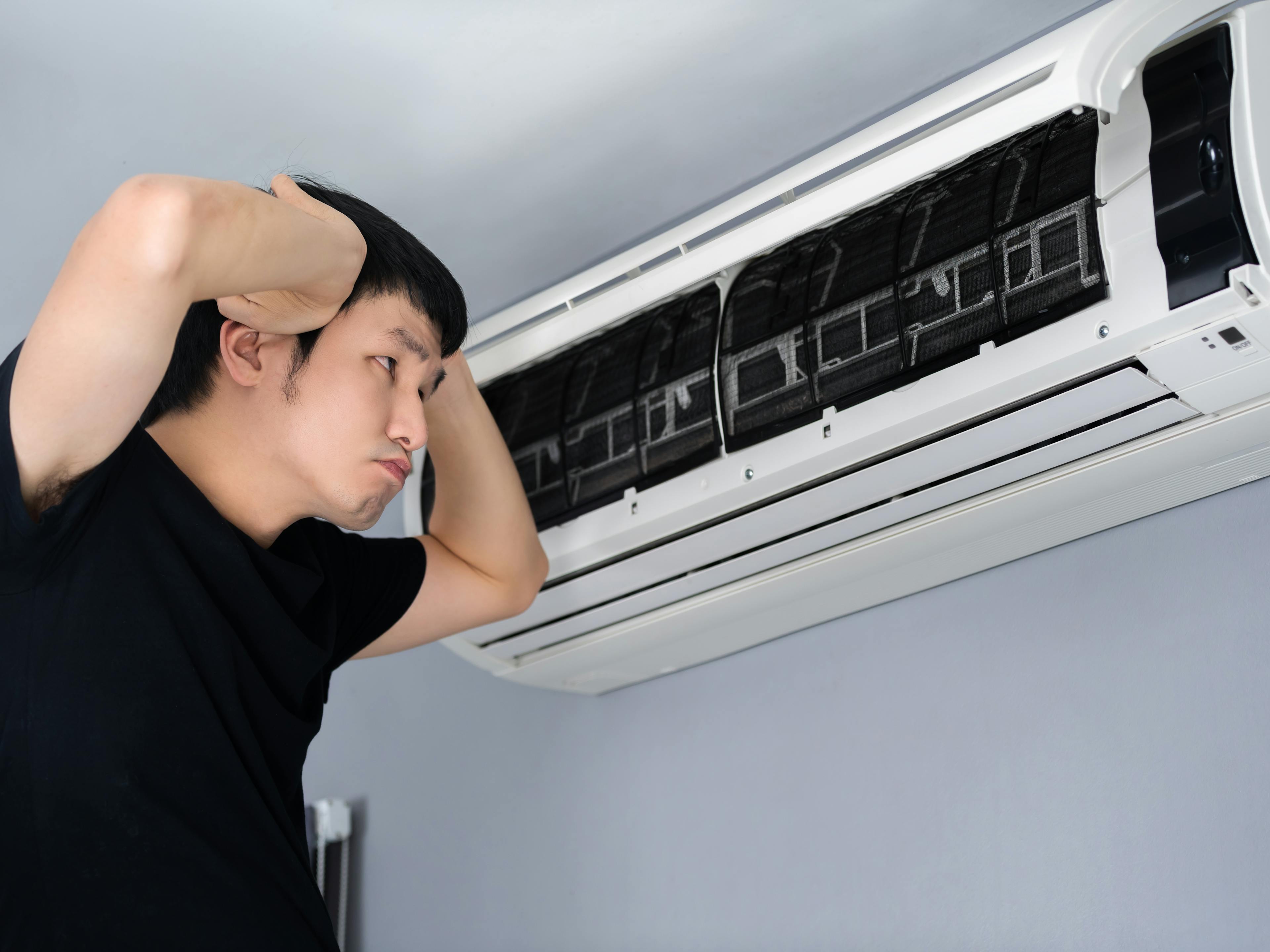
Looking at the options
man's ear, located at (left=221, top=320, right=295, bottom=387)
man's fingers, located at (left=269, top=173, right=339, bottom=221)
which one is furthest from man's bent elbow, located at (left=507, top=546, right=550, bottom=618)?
man's fingers, located at (left=269, top=173, right=339, bottom=221)

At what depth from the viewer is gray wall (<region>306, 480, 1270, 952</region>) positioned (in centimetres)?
127

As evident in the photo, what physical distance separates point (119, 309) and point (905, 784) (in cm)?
109

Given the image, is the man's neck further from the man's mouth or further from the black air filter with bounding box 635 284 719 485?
the black air filter with bounding box 635 284 719 485

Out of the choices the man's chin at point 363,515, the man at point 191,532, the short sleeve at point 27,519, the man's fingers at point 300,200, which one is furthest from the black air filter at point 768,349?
the short sleeve at point 27,519

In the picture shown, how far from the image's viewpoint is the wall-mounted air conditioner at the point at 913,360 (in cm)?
107

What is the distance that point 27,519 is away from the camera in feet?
2.73

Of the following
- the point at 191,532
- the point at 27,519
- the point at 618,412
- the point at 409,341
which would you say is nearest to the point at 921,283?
the point at 618,412

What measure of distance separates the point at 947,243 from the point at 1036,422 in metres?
0.21

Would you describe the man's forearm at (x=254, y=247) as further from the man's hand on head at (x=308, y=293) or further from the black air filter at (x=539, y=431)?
the black air filter at (x=539, y=431)

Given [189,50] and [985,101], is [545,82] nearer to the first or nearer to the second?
[189,50]

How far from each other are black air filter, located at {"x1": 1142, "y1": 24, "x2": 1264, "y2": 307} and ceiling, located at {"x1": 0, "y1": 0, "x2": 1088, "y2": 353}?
0.30 metres

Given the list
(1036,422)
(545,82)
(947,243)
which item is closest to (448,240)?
(545,82)

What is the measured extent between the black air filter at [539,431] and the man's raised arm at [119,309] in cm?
70

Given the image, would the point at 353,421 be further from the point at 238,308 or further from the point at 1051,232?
the point at 1051,232
